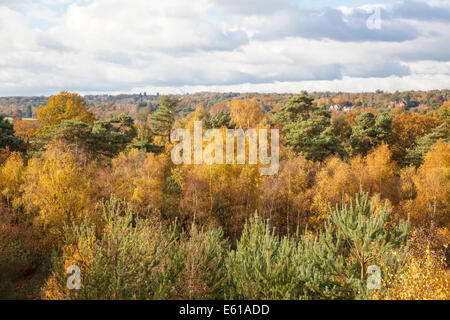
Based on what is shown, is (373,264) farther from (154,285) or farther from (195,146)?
(195,146)

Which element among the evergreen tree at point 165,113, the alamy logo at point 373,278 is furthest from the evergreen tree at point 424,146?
the alamy logo at point 373,278

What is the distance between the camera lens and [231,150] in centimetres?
3341

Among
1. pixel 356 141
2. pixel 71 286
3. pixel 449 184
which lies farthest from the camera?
pixel 356 141

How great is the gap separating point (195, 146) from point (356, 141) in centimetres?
2391

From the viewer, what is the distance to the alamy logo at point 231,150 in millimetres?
33344

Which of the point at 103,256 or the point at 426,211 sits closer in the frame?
the point at 103,256

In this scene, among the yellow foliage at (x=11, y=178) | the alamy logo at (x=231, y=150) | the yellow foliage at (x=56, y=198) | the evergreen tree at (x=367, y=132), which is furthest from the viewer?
the evergreen tree at (x=367, y=132)

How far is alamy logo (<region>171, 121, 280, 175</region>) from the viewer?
109 ft

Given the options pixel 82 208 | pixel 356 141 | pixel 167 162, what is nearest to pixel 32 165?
pixel 82 208

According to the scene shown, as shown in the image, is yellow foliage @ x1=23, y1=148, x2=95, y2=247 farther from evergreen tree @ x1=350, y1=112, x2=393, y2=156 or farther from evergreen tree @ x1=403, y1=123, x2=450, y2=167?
evergreen tree @ x1=403, y1=123, x2=450, y2=167

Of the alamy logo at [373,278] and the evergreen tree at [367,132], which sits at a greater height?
the evergreen tree at [367,132]

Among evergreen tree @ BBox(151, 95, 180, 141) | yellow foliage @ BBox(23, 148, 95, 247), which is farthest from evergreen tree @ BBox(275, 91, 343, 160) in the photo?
yellow foliage @ BBox(23, 148, 95, 247)

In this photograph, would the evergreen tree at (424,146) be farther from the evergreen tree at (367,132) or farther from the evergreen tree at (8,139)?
the evergreen tree at (8,139)

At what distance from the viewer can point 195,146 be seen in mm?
36906
